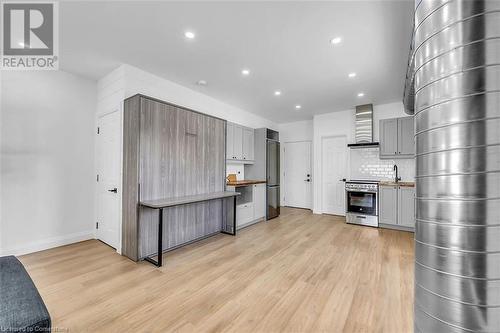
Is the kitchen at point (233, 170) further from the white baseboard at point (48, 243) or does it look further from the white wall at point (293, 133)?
the white wall at point (293, 133)

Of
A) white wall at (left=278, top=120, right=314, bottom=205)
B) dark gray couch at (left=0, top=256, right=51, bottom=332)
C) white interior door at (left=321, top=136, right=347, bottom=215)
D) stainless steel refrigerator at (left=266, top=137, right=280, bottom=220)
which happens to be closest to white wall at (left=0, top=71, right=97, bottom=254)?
dark gray couch at (left=0, top=256, right=51, bottom=332)

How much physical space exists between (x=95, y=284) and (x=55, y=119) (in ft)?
9.23

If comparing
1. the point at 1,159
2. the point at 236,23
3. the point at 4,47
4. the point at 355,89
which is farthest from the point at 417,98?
the point at 1,159

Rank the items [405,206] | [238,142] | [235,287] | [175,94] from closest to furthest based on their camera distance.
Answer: [235,287] → [175,94] → [405,206] → [238,142]

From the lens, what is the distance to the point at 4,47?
2.77 meters

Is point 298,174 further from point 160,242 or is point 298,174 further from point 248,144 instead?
point 160,242

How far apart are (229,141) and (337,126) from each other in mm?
3198

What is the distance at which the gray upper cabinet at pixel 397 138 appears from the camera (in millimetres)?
4777

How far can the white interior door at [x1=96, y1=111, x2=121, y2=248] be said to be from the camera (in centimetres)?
338

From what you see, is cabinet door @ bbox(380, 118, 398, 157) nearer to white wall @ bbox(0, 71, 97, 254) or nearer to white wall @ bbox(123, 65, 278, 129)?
white wall @ bbox(123, 65, 278, 129)

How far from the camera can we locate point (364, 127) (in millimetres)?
5348

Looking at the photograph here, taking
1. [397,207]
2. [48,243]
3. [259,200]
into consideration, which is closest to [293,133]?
[259,200]

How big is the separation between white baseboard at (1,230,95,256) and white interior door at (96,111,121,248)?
0.69ft

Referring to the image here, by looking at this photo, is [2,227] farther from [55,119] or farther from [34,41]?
[34,41]
